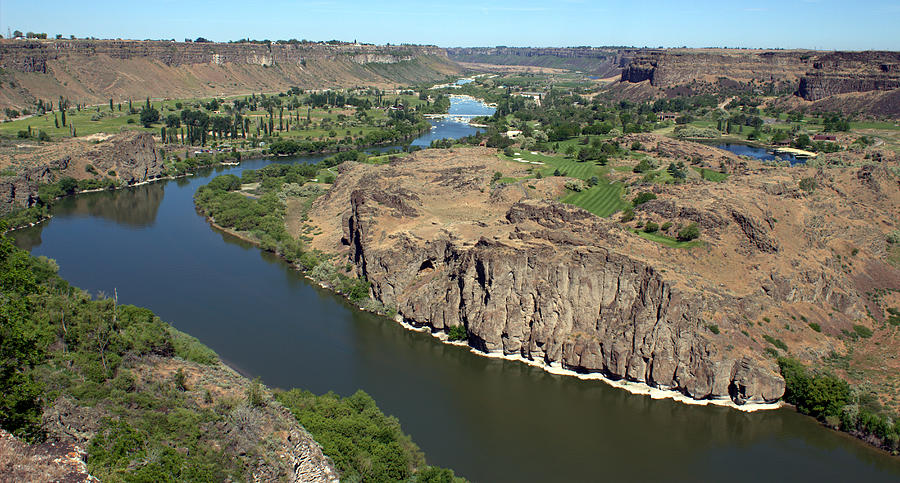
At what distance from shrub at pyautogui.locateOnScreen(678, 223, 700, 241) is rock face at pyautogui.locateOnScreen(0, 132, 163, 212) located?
77.1 metres

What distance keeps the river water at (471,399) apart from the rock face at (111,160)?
35.7 meters

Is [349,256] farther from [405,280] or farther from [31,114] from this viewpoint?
[31,114]

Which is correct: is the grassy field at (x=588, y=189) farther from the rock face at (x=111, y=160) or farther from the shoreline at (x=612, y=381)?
the rock face at (x=111, y=160)

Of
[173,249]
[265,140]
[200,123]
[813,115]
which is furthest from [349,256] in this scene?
[813,115]

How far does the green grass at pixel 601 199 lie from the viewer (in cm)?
6211

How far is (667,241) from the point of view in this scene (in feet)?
160

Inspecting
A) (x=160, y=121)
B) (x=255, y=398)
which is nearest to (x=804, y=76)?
(x=160, y=121)

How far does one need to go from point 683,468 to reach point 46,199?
251 ft

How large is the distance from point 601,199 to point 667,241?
1762cm

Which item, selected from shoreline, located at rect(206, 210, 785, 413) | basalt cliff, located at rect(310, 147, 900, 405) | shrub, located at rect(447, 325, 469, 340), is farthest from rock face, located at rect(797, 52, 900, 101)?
shrub, located at rect(447, 325, 469, 340)

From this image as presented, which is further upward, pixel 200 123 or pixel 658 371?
pixel 200 123

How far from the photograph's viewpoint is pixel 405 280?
5012cm

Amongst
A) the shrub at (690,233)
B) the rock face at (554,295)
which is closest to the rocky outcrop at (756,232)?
the shrub at (690,233)

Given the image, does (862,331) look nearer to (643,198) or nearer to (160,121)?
(643,198)
